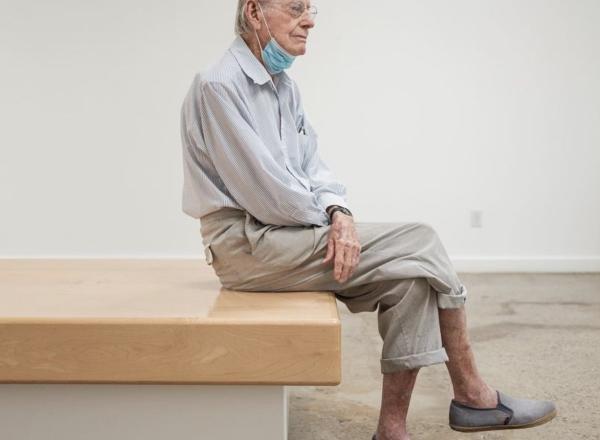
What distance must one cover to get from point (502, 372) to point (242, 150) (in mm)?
1403

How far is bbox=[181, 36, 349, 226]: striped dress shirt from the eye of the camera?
191cm

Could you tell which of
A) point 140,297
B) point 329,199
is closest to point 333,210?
point 329,199

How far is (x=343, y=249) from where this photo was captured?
6.28 feet

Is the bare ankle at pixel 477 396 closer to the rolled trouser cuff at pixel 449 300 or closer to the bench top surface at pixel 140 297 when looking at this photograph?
the rolled trouser cuff at pixel 449 300

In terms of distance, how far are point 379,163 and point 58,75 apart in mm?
2049

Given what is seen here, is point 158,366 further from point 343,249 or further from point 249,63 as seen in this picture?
point 249,63

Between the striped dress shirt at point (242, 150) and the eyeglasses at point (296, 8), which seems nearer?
the striped dress shirt at point (242, 150)

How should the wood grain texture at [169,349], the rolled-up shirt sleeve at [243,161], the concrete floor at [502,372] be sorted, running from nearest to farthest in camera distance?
1. the wood grain texture at [169,349]
2. the rolled-up shirt sleeve at [243,161]
3. the concrete floor at [502,372]

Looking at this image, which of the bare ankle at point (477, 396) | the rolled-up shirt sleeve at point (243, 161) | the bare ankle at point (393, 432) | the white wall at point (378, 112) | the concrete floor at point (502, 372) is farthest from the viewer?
the white wall at point (378, 112)

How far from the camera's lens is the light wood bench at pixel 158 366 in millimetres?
1706

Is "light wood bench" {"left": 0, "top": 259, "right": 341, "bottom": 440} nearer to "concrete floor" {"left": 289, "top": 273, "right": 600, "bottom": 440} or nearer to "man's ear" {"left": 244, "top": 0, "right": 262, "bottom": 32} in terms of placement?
"concrete floor" {"left": 289, "top": 273, "right": 600, "bottom": 440}

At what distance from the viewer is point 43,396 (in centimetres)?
175

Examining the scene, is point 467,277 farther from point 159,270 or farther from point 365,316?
point 159,270

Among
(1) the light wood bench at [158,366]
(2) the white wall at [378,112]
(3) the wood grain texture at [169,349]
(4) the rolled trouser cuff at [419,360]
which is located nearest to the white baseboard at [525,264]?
(2) the white wall at [378,112]
